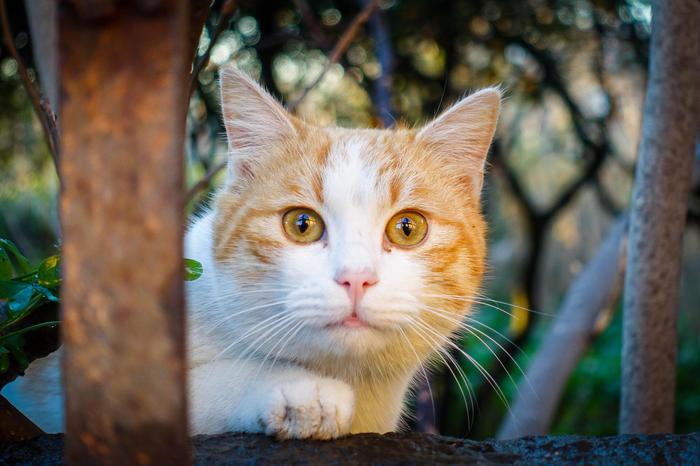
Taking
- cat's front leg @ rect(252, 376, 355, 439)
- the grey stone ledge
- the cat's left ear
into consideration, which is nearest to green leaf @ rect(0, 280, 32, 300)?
the grey stone ledge

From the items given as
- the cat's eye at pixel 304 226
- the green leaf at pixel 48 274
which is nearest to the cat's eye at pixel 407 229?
the cat's eye at pixel 304 226

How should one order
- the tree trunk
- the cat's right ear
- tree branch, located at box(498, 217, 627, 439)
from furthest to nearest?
tree branch, located at box(498, 217, 627, 439) < the tree trunk < the cat's right ear

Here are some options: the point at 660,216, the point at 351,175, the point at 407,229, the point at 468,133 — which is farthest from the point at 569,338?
the point at 351,175

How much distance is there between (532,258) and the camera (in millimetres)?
4980

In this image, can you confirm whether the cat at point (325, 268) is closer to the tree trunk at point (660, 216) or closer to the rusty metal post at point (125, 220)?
the tree trunk at point (660, 216)

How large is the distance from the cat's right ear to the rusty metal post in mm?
1238

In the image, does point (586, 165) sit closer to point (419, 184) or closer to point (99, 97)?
point (419, 184)

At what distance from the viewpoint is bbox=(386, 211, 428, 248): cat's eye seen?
181cm

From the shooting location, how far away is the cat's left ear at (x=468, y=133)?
211 centimetres

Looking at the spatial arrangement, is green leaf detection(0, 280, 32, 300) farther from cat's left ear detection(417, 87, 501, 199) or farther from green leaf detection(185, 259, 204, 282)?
cat's left ear detection(417, 87, 501, 199)

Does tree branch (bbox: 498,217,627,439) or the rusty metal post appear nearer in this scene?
the rusty metal post

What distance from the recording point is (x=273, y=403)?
149 cm

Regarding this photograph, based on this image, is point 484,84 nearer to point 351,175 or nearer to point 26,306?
point 351,175

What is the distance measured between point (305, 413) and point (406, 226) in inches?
23.7
